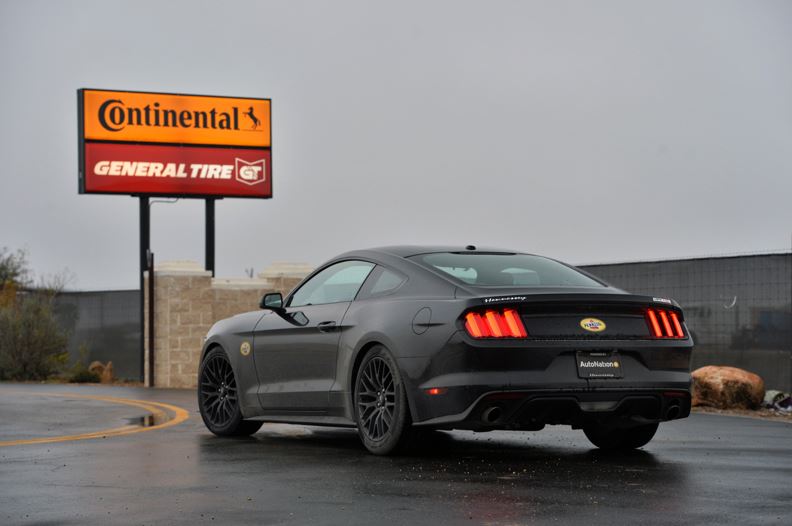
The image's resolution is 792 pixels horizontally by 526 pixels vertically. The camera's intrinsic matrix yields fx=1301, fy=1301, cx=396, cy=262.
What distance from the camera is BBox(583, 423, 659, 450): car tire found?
380 inches

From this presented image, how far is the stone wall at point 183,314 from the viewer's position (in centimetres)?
2394

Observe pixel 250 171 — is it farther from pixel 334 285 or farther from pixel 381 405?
pixel 381 405

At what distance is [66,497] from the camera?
732cm

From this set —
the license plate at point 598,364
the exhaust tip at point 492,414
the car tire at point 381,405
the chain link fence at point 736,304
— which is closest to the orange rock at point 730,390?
the chain link fence at point 736,304

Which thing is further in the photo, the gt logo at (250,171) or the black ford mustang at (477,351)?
the gt logo at (250,171)

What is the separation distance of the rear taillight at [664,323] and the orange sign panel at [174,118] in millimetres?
21336

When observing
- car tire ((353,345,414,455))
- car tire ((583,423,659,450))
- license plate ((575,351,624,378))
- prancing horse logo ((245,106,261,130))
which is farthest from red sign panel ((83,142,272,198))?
license plate ((575,351,624,378))

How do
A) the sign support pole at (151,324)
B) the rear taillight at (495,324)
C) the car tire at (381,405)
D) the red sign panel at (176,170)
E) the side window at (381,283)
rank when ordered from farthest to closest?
the red sign panel at (176,170), the sign support pole at (151,324), the side window at (381,283), the car tire at (381,405), the rear taillight at (495,324)

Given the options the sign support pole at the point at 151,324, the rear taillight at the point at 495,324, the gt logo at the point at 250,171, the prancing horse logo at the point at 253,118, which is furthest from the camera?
the prancing horse logo at the point at 253,118

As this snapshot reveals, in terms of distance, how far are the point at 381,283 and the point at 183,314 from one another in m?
14.8

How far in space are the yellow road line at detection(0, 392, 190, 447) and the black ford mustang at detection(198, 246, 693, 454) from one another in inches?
78.4

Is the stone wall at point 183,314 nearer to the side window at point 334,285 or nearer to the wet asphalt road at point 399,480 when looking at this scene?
the wet asphalt road at point 399,480

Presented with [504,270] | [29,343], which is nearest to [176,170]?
[29,343]

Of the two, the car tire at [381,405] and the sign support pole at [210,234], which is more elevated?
the sign support pole at [210,234]
